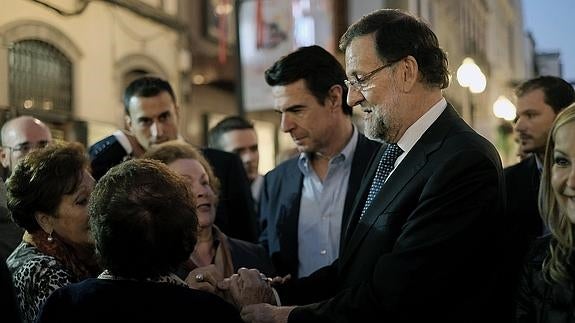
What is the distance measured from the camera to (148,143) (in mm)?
4414

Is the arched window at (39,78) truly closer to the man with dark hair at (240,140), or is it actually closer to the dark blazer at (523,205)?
the man with dark hair at (240,140)

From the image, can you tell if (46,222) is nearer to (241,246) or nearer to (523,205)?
(241,246)

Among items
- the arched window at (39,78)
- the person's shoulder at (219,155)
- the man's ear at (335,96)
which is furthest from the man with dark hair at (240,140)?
the arched window at (39,78)

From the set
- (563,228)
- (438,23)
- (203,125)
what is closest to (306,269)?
(563,228)

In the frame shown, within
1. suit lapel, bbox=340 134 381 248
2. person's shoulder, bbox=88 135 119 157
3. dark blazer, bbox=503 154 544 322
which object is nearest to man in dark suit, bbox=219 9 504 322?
suit lapel, bbox=340 134 381 248

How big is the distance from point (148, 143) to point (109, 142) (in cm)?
25

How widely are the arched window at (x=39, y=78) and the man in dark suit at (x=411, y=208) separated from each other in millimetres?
6041

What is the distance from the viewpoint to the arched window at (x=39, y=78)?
7932mm

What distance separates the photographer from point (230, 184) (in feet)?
14.0

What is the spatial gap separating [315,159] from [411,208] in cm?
147

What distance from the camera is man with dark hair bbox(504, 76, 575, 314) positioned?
144 inches

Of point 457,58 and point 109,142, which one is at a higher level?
point 457,58

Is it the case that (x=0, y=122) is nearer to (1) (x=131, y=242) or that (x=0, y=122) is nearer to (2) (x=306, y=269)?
(2) (x=306, y=269)

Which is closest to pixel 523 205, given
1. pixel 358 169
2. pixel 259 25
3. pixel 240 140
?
pixel 358 169
